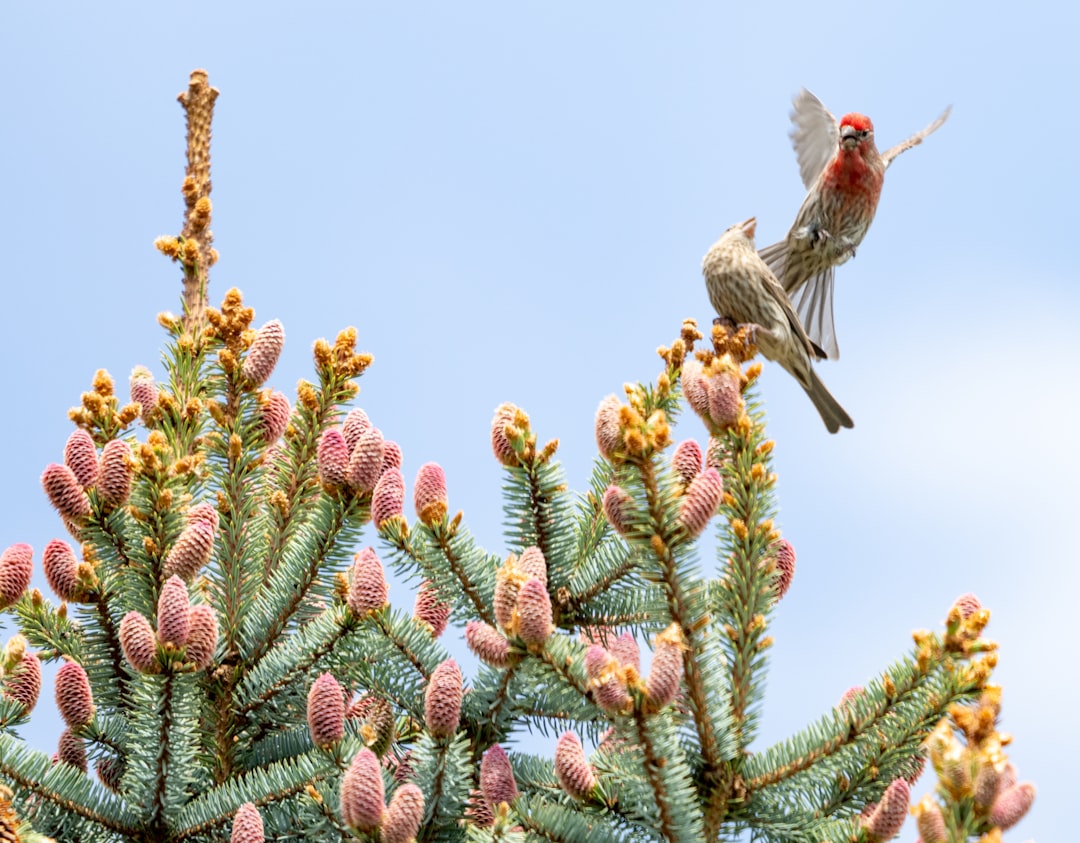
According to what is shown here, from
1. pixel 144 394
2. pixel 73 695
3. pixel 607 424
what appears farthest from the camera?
pixel 144 394

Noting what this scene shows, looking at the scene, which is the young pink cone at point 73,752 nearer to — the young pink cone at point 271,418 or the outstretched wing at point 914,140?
the young pink cone at point 271,418

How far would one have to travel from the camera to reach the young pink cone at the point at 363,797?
2.88 meters

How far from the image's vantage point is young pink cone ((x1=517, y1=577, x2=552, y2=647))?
2932 mm

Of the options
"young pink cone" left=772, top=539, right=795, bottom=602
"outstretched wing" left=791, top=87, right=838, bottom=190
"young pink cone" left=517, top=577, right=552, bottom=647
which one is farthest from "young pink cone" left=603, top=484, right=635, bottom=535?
"outstretched wing" left=791, top=87, right=838, bottom=190

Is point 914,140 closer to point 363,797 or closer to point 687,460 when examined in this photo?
point 687,460

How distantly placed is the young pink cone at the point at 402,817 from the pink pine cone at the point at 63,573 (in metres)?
1.40

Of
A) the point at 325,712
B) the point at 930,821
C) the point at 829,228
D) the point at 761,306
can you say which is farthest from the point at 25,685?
the point at 829,228

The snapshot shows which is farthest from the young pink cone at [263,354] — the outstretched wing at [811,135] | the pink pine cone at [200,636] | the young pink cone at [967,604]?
the outstretched wing at [811,135]

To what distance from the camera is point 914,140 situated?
9.42m

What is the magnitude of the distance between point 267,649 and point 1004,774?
2.29m

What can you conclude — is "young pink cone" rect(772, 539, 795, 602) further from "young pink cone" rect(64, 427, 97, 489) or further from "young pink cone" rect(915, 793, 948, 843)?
"young pink cone" rect(64, 427, 97, 489)

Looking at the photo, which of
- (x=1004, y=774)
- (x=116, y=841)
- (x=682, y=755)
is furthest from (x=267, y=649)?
(x=1004, y=774)

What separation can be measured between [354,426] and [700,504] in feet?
4.59

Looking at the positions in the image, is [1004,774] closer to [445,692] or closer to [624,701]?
[624,701]
